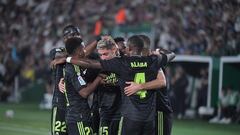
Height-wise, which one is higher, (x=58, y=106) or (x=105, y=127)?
(x=58, y=106)

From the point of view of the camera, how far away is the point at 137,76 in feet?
29.2

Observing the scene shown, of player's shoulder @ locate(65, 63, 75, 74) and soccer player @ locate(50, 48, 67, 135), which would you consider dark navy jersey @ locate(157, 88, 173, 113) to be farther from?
player's shoulder @ locate(65, 63, 75, 74)

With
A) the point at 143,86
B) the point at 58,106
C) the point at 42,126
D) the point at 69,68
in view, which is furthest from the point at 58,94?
the point at 42,126

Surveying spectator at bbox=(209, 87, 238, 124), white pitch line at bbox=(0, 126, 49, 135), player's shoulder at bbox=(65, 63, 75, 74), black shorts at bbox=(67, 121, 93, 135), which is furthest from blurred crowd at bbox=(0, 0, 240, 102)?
black shorts at bbox=(67, 121, 93, 135)

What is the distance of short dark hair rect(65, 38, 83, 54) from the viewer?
9.00 meters

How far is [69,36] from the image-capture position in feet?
31.6

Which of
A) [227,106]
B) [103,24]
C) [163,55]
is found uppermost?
[103,24]

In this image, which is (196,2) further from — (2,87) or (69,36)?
(69,36)

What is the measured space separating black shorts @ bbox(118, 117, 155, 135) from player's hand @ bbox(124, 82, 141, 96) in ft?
1.24

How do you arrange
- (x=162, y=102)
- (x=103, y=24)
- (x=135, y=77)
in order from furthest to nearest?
(x=103, y=24)
(x=162, y=102)
(x=135, y=77)

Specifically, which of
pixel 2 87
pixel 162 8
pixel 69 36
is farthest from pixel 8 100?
pixel 69 36

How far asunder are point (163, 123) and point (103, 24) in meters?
18.8

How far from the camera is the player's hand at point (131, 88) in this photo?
8.80m

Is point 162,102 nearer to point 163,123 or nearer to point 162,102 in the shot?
point 162,102
